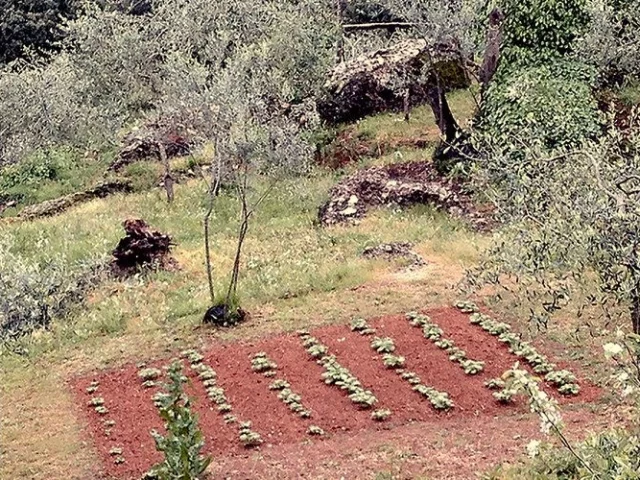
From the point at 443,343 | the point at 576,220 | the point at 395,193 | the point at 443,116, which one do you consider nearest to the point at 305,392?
the point at 443,343

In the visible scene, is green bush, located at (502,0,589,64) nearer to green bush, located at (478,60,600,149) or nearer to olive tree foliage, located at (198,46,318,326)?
green bush, located at (478,60,600,149)

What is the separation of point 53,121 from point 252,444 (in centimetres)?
2589

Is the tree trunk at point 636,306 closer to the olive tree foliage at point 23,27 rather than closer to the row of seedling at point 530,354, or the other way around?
the row of seedling at point 530,354

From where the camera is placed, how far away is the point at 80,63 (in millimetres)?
29422

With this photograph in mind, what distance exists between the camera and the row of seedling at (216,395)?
40.5 ft

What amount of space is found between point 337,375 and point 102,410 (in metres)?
4.03

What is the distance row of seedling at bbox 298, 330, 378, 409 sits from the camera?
13.2 meters

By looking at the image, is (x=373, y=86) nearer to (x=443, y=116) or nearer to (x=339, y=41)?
(x=339, y=41)

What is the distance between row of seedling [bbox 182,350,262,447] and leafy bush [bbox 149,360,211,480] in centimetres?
150

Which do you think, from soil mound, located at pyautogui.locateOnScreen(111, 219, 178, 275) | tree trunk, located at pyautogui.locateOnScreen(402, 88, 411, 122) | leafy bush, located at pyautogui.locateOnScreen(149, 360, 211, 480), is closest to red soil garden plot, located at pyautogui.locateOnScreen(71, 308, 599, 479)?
leafy bush, located at pyautogui.locateOnScreen(149, 360, 211, 480)

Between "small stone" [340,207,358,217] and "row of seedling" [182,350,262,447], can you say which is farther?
"small stone" [340,207,358,217]

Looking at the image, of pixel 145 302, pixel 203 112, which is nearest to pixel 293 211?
pixel 145 302

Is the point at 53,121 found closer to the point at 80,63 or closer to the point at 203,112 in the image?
the point at 80,63

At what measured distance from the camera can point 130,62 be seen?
28438 millimetres
